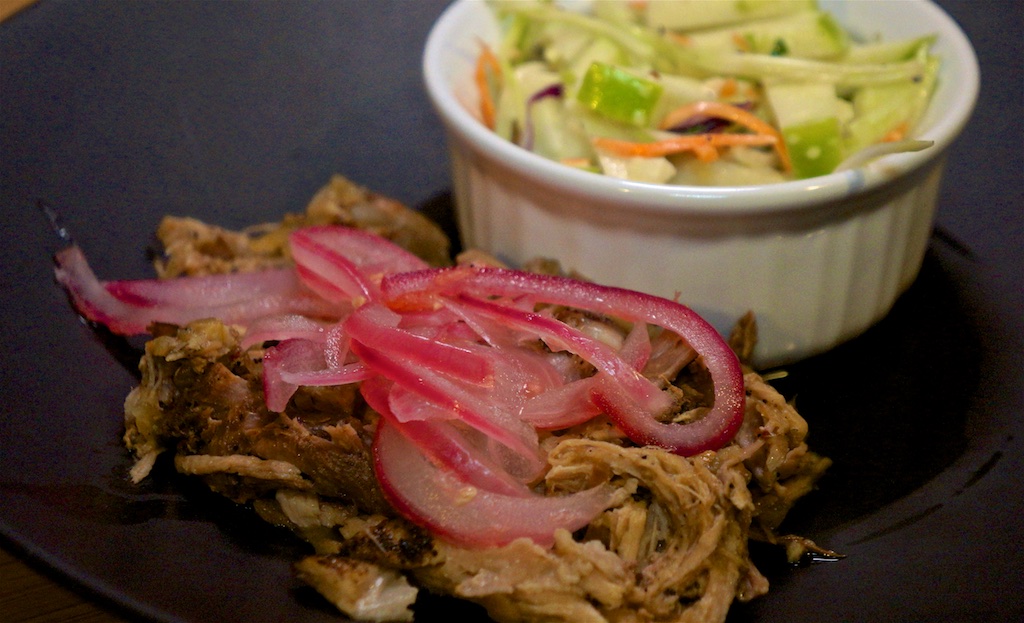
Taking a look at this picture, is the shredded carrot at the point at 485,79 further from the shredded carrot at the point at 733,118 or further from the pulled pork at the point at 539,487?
the pulled pork at the point at 539,487

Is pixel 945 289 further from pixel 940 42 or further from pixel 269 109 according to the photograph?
pixel 269 109

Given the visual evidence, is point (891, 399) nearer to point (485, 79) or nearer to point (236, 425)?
point (485, 79)

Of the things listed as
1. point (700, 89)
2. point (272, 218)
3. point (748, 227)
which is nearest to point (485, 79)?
point (700, 89)

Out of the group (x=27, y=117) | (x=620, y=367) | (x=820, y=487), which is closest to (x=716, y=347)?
(x=620, y=367)

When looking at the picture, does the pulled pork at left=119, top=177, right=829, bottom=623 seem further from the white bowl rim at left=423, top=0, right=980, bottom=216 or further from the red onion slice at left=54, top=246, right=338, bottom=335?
the white bowl rim at left=423, top=0, right=980, bottom=216

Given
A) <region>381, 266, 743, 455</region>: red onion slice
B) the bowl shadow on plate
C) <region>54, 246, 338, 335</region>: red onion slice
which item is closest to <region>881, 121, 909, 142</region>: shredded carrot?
the bowl shadow on plate

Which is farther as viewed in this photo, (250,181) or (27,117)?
(250,181)
